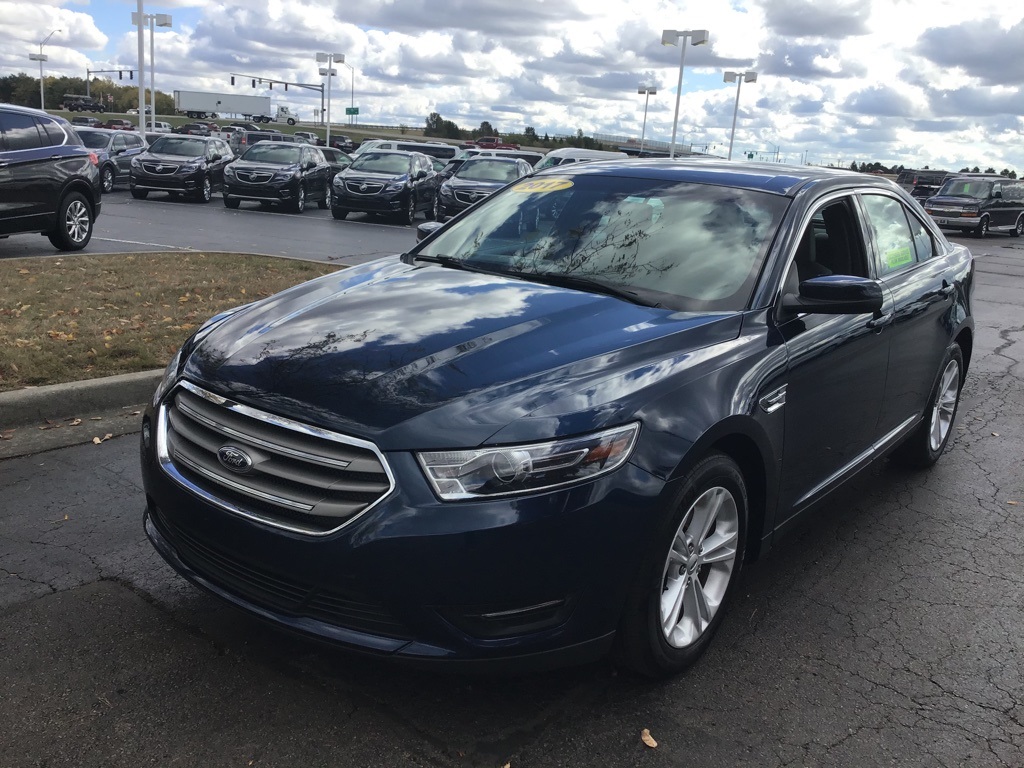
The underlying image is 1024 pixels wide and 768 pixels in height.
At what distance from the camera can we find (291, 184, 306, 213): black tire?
2242cm

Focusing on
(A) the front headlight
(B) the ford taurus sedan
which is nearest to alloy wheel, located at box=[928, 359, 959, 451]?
(B) the ford taurus sedan

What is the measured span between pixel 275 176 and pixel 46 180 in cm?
1059

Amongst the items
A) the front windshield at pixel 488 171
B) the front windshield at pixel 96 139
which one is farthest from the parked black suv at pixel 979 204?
the front windshield at pixel 96 139

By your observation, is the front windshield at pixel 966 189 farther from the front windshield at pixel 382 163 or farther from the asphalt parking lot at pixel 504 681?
the asphalt parking lot at pixel 504 681

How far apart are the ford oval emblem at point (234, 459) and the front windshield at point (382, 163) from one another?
1988 cm

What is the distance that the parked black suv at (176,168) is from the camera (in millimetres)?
22469

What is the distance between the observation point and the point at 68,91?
126812mm

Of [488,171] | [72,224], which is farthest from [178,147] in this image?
[72,224]

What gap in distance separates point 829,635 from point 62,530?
3232 millimetres

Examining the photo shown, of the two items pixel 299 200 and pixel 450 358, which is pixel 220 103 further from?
pixel 450 358

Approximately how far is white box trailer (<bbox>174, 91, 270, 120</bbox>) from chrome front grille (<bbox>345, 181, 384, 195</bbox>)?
7420 centimetres

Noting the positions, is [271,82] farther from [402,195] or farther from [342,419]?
[342,419]

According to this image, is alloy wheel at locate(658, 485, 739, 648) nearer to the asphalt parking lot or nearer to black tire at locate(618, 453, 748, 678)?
black tire at locate(618, 453, 748, 678)

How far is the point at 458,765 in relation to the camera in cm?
269
